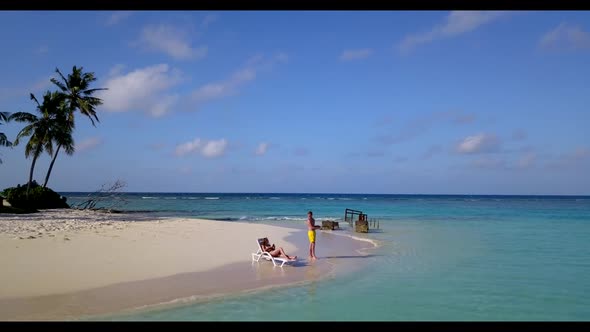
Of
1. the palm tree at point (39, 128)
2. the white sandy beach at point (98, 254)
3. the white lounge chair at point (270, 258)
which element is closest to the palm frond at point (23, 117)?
the palm tree at point (39, 128)

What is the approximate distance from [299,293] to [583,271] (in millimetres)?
10238

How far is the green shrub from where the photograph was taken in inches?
1289

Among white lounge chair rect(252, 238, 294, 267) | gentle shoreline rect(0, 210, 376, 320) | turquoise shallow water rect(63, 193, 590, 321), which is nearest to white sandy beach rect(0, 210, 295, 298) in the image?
gentle shoreline rect(0, 210, 376, 320)

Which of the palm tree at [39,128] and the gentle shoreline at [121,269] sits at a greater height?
the palm tree at [39,128]

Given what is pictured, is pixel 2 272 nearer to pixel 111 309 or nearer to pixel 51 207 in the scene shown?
pixel 111 309

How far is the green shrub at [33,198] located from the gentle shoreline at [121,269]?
1581cm

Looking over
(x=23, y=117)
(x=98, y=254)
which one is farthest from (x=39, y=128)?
(x=98, y=254)

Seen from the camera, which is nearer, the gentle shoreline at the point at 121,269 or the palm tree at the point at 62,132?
the gentle shoreline at the point at 121,269

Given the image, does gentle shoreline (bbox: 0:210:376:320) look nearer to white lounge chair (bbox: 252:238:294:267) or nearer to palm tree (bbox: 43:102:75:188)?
white lounge chair (bbox: 252:238:294:267)

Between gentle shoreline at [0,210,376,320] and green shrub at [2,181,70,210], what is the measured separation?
51.9ft

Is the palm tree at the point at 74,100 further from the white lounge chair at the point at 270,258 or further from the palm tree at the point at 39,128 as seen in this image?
the white lounge chair at the point at 270,258

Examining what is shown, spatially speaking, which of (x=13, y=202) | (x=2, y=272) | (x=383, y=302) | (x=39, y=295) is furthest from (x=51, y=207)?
(x=383, y=302)

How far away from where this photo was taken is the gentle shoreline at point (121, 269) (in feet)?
28.9
